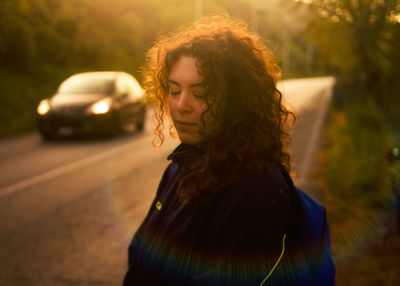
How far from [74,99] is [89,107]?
0.53m

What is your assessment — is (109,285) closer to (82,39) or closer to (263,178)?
(263,178)

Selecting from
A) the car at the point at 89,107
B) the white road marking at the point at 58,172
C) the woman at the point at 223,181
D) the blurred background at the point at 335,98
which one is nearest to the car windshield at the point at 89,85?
the car at the point at 89,107

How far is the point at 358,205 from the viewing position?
4527 mm

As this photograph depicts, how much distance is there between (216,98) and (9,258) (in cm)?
327

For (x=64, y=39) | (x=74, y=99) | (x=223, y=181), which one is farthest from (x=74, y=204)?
(x=64, y=39)

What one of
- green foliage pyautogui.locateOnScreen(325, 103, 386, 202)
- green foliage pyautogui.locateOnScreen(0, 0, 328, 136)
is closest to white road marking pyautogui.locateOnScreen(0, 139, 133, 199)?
green foliage pyautogui.locateOnScreen(0, 0, 328, 136)

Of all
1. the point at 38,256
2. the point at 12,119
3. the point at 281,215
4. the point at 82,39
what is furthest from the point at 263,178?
the point at 82,39

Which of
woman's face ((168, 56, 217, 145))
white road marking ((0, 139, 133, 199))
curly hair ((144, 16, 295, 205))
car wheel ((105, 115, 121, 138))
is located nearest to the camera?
curly hair ((144, 16, 295, 205))

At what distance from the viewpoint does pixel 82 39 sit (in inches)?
928

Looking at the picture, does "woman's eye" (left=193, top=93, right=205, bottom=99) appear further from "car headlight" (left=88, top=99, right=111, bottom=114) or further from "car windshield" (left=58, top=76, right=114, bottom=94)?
"car windshield" (left=58, top=76, right=114, bottom=94)

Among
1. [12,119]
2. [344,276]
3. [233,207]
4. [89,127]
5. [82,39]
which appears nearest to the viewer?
[233,207]

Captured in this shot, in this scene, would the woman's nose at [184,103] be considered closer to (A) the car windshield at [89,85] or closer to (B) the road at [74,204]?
(B) the road at [74,204]

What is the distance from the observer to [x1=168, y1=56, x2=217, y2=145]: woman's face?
1.38 metres

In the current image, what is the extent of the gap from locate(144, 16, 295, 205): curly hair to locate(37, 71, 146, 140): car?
9.03m
